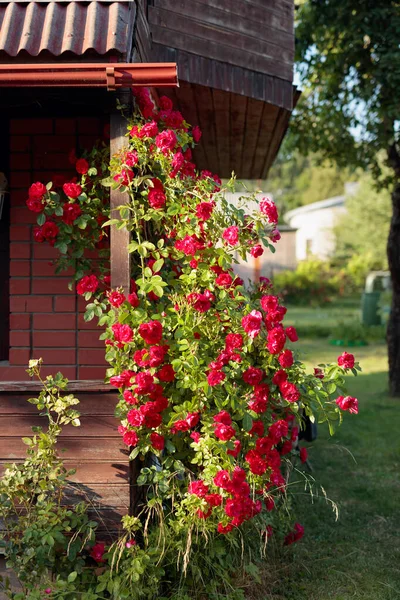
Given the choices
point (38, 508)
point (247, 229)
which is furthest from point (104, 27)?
point (38, 508)

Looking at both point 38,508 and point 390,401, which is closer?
point 38,508

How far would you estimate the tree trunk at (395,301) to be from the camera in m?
10.8

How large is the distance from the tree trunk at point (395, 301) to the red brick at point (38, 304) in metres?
7.45

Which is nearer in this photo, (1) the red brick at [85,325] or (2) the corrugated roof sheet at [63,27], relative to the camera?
(2) the corrugated roof sheet at [63,27]

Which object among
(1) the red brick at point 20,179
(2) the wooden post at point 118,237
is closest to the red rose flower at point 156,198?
(2) the wooden post at point 118,237

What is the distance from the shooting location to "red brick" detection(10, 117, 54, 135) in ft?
14.4

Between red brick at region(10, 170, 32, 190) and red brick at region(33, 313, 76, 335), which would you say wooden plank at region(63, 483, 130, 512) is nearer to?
red brick at region(33, 313, 76, 335)

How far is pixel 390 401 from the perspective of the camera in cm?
1068

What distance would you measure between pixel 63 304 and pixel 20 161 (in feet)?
2.88

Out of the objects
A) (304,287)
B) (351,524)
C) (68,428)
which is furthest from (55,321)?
(304,287)

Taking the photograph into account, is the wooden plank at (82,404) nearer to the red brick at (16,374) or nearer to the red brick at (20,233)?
the red brick at (16,374)

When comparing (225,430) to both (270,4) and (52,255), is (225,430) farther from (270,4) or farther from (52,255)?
(270,4)

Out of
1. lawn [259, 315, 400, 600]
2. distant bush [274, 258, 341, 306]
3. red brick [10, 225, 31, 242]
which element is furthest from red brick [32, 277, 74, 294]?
distant bush [274, 258, 341, 306]

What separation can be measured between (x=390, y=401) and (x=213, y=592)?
23.7ft
